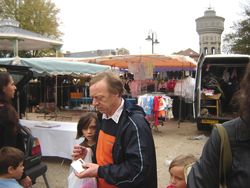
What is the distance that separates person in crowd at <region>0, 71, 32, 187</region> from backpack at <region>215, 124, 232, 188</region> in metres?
2.53

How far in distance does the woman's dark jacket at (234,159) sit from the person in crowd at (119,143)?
0.65 meters

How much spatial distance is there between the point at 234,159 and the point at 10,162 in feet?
8.32

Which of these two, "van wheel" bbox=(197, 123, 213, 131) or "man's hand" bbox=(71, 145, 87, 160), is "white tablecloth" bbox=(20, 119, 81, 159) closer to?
"man's hand" bbox=(71, 145, 87, 160)

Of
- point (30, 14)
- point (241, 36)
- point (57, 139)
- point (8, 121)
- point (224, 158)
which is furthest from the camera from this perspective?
point (241, 36)

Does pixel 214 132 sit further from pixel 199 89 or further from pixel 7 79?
pixel 199 89

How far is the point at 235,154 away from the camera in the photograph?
1.39 meters

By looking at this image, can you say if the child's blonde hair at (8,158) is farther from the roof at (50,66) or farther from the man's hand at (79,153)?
the roof at (50,66)

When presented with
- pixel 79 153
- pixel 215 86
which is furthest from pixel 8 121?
pixel 215 86

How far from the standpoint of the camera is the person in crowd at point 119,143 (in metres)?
2.07

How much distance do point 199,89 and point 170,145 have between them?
7.58ft

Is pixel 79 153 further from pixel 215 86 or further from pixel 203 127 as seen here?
pixel 215 86

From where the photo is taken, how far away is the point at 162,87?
1688cm

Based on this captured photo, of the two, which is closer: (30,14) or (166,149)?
(166,149)

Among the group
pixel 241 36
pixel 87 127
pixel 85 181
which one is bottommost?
pixel 85 181
